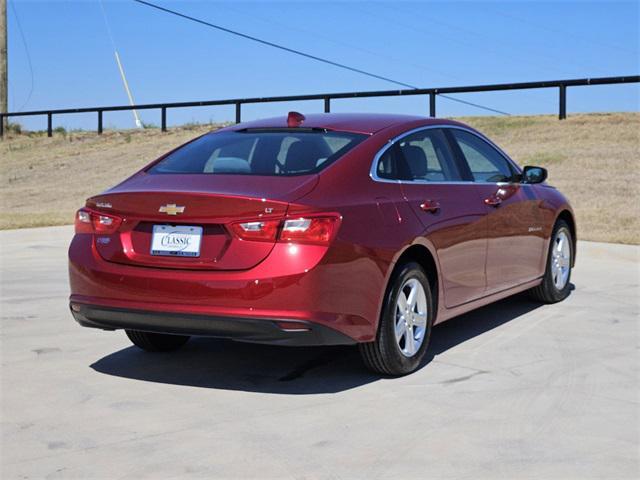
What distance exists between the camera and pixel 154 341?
21.4 ft

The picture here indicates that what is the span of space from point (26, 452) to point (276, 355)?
233 cm

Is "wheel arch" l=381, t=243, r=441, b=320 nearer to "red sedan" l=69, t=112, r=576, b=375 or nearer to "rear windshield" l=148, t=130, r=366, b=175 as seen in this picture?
"red sedan" l=69, t=112, r=576, b=375

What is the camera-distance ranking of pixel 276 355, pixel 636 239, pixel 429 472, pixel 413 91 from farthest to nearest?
1. pixel 413 91
2. pixel 636 239
3. pixel 276 355
4. pixel 429 472

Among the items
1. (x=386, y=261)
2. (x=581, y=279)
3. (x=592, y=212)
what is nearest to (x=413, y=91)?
(x=592, y=212)

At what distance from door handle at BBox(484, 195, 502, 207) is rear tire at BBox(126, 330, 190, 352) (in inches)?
90.9

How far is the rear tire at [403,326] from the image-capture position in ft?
18.6

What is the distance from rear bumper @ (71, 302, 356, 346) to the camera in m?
5.13

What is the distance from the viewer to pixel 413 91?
75.8ft

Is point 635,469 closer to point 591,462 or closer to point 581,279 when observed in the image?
point 591,462

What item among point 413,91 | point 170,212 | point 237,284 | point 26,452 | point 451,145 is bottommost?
point 26,452

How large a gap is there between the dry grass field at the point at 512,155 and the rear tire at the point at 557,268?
14.8 ft

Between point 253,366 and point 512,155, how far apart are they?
51.7 ft

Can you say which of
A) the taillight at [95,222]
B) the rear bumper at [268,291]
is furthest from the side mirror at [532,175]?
the taillight at [95,222]

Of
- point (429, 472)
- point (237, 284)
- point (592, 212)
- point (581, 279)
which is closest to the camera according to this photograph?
point (429, 472)
